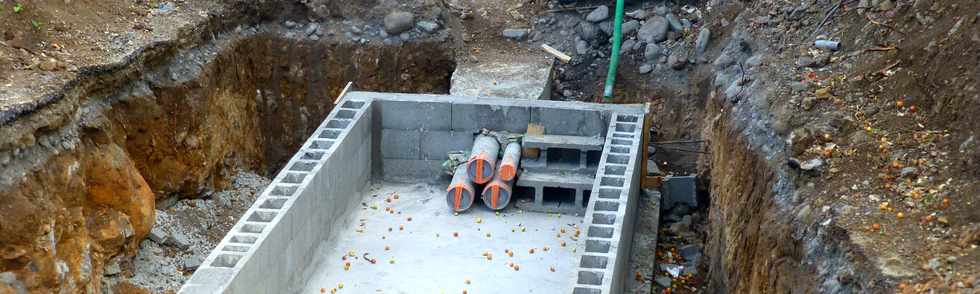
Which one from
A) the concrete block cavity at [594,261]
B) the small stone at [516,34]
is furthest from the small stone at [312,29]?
the concrete block cavity at [594,261]

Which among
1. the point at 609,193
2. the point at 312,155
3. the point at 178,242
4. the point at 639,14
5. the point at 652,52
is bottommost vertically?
the point at 178,242

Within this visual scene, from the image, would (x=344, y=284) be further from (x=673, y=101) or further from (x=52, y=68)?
(x=673, y=101)

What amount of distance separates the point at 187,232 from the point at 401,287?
157 inches

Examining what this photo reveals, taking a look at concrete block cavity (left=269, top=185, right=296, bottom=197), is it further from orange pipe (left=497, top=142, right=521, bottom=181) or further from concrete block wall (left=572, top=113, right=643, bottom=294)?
concrete block wall (left=572, top=113, right=643, bottom=294)

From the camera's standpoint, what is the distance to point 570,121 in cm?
1248

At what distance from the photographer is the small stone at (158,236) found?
1266 cm

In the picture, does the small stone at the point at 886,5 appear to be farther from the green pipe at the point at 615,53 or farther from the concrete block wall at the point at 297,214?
the concrete block wall at the point at 297,214

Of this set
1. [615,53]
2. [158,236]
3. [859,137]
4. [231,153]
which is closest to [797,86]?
[859,137]

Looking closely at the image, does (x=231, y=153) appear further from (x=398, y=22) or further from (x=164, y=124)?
(x=398, y=22)

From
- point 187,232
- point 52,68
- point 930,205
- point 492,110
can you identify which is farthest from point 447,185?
point 930,205

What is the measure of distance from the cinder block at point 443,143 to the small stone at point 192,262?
9.68 ft

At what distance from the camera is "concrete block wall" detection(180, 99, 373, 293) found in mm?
8953

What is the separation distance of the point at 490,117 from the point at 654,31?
152 inches

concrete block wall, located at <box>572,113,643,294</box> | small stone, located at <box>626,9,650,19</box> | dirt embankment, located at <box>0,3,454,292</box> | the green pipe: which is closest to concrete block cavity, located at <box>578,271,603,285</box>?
concrete block wall, located at <box>572,113,643,294</box>
